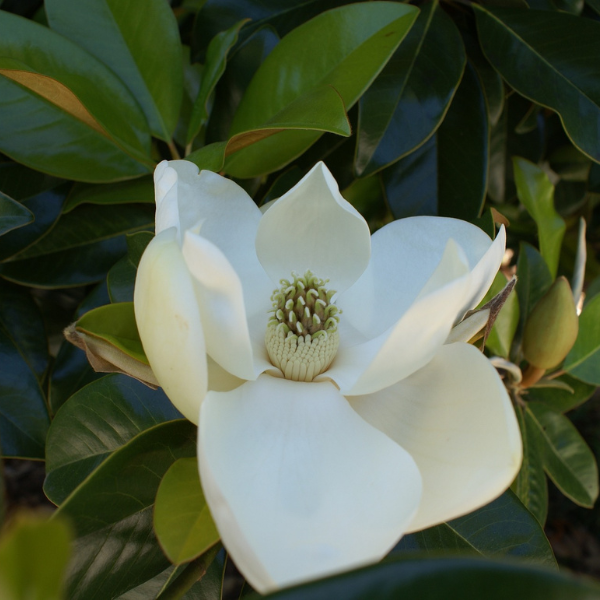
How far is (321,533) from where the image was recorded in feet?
1.85

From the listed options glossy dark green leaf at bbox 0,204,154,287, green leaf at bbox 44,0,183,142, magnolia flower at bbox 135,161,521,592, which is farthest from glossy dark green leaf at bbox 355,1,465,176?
glossy dark green leaf at bbox 0,204,154,287

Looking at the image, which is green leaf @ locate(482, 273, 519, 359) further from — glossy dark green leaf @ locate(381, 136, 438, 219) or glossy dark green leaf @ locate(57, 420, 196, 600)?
glossy dark green leaf @ locate(57, 420, 196, 600)

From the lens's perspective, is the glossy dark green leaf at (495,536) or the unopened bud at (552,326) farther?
the unopened bud at (552,326)

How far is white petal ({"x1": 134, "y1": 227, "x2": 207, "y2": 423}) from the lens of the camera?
56 centimetres

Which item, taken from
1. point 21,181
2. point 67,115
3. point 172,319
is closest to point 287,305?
point 172,319

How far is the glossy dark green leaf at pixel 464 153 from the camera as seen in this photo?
1.10 meters

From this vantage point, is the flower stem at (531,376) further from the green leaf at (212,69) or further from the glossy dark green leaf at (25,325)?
the glossy dark green leaf at (25,325)

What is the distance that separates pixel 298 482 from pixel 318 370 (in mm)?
201

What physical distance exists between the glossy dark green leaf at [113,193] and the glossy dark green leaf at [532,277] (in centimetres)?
75

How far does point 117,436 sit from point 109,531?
6.8 inches

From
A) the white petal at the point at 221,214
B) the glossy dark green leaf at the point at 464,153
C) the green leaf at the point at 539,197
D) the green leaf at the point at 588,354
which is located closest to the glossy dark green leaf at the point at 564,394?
the green leaf at the point at 588,354

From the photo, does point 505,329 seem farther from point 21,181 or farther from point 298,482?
point 21,181

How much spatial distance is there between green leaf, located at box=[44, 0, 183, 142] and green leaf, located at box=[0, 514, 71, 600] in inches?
33.5

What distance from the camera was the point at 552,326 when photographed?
3.32 ft
